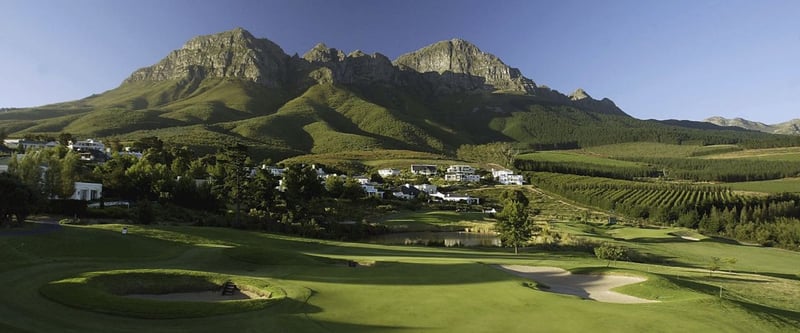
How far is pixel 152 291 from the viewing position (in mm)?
18781

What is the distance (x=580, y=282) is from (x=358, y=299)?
547 inches

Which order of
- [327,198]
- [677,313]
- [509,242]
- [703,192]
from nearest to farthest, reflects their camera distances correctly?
1. [677,313]
2. [509,242]
3. [327,198]
4. [703,192]

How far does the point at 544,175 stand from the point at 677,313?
12961 centimetres

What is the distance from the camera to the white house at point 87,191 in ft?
174

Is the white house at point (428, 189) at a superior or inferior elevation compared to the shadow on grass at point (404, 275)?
superior

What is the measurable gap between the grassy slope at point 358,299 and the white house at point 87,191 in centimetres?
3139

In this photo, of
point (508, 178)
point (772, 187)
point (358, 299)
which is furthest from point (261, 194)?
point (772, 187)

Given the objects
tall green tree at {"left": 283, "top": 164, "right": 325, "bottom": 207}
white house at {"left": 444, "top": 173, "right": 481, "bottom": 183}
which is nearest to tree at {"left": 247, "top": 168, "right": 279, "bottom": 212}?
tall green tree at {"left": 283, "top": 164, "right": 325, "bottom": 207}

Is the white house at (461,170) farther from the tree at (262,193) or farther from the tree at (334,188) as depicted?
the tree at (262,193)

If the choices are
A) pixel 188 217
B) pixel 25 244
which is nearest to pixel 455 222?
pixel 188 217

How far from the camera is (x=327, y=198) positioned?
84625mm

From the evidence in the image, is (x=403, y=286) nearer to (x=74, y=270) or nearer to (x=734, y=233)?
(x=74, y=270)

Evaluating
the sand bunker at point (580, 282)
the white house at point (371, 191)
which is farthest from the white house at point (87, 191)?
the white house at point (371, 191)

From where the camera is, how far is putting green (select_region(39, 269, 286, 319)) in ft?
46.9
